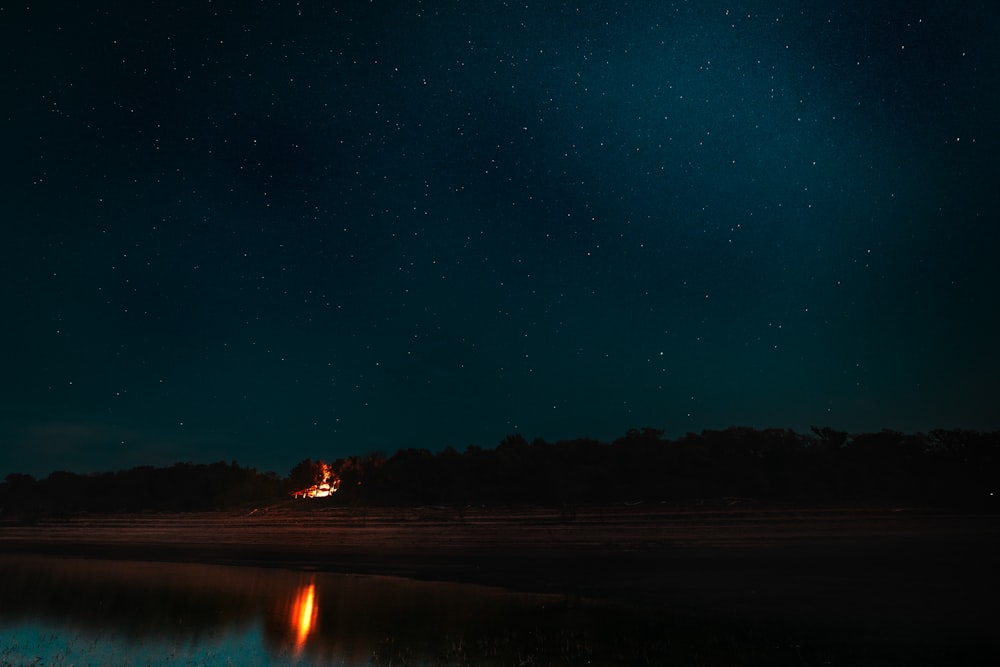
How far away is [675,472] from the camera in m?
71.1

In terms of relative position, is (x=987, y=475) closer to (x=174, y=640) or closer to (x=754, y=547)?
(x=754, y=547)

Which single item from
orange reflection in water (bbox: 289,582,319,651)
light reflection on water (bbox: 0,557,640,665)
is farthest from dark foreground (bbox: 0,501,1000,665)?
orange reflection in water (bbox: 289,582,319,651)

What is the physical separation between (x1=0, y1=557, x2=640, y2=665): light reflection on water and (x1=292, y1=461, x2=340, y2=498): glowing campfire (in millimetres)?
54526

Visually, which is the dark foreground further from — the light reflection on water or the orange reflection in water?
the orange reflection in water

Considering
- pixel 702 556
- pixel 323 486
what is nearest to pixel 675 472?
pixel 702 556

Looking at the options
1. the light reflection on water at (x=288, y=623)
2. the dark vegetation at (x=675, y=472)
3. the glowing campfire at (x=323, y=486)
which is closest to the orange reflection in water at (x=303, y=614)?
the light reflection on water at (x=288, y=623)

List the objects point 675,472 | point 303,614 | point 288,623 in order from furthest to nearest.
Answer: point 675,472 < point 303,614 < point 288,623

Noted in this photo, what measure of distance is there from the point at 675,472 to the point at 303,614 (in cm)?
5207

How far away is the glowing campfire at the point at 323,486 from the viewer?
92062 mm

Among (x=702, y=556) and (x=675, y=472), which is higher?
(x=675, y=472)

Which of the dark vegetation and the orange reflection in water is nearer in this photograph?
the orange reflection in water

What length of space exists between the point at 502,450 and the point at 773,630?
238 feet

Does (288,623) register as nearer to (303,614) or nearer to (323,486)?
(303,614)

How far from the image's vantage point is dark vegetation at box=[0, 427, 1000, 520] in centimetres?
6203
